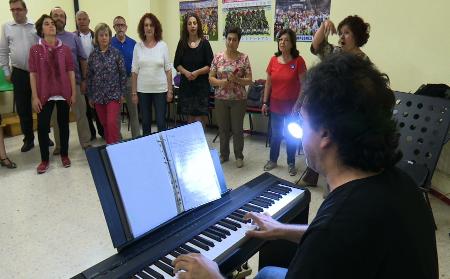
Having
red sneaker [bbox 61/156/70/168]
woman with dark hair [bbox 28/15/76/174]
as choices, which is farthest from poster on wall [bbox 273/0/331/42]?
red sneaker [bbox 61/156/70/168]

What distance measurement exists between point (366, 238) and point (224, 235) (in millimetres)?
598

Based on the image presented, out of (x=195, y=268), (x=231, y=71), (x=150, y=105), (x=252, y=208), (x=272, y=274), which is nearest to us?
(x=195, y=268)

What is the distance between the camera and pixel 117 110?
3836mm

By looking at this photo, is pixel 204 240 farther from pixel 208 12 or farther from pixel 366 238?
pixel 208 12

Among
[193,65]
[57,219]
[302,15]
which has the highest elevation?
[302,15]

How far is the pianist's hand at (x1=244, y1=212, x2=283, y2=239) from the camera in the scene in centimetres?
119

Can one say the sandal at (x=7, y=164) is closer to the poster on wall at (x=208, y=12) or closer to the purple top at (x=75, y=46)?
the purple top at (x=75, y=46)

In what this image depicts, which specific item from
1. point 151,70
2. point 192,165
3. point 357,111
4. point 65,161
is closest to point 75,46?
point 151,70

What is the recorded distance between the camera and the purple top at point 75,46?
393 cm

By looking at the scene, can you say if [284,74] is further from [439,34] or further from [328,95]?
[328,95]

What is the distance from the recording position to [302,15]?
4234 mm

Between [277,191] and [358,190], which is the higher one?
[358,190]

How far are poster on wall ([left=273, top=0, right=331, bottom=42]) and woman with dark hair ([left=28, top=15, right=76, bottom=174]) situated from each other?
2504 millimetres

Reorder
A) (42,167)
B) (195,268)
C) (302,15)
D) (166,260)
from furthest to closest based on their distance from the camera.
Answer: (302,15) < (42,167) < (166,260) < (195,268)
